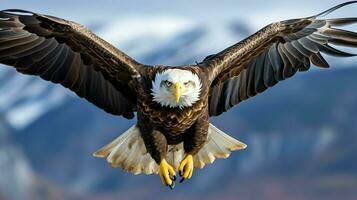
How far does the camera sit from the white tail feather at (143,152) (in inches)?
433

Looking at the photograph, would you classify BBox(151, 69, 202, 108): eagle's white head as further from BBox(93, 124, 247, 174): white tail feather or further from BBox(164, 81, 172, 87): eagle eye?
BBox(93, 124, 247, 174): white tail feather

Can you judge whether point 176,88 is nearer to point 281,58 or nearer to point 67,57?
point 67,57

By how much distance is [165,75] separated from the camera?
32.8 feet

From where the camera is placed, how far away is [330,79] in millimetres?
65812

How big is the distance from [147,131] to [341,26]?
176 centimetres

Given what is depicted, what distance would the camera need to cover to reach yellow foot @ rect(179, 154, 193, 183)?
10.5 m

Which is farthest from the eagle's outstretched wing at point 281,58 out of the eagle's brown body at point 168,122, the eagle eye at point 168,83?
the eagle eye at point 168,83

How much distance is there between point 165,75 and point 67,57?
0.97 m

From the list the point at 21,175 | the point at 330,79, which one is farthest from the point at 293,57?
the point at 330,79

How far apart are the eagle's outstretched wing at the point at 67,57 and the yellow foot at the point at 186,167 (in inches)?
21.6

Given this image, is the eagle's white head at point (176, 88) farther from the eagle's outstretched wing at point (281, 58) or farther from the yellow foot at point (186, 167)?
the eagle's outstretched wing at point (281, 58)

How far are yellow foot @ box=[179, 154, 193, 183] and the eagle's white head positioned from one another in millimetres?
625

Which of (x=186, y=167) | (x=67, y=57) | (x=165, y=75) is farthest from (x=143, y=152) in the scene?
(x=165, y=75)

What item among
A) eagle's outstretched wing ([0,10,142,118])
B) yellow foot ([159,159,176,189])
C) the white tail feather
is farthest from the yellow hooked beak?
the white tail feather
